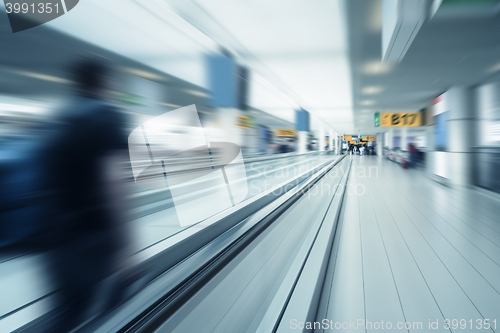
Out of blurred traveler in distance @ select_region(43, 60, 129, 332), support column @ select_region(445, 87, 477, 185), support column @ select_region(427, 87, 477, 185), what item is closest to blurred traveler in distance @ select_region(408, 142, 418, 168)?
support column @ select_region(427, 87, 477, 185)

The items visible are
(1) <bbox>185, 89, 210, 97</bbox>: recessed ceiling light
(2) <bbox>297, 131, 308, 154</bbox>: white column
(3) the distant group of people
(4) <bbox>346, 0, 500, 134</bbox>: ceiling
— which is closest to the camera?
(4) <bbox>346, 0, 500, 134</bbox>: ceiling

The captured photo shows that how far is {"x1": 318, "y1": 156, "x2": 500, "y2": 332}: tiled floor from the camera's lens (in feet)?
5.64

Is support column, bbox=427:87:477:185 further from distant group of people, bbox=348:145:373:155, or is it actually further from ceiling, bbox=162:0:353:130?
distant group of people, bbox=348:145:373:155

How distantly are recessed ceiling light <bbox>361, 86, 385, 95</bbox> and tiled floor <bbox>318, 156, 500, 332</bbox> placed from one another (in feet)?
18.7

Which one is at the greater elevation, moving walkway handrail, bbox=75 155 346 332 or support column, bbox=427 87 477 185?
support column, bbox=427 87 477 185

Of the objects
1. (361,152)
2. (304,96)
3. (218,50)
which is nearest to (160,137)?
(218,50)

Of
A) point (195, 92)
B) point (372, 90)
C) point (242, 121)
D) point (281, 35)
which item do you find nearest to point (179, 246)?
point (281, 35)

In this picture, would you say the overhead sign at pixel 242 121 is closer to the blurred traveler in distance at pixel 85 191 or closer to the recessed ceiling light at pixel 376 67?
the recessed ceiling light at pixel 376 67

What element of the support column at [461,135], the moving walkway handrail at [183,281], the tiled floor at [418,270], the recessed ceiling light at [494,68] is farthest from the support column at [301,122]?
the moving walkway handrail at [183,281]

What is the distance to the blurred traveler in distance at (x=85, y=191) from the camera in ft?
5.27

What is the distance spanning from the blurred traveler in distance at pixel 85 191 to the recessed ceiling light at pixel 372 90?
9015 mm

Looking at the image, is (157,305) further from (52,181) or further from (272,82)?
(272,82)

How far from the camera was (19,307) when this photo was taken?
74.1 inches

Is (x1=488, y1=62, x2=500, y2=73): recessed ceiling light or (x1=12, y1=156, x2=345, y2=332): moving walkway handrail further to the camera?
(x1=488, y1=62, x2=500, y2=73): recessed ceiling light
